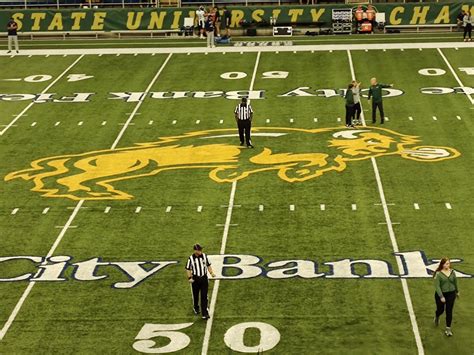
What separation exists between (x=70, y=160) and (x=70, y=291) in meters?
12.8

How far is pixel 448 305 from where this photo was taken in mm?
25734

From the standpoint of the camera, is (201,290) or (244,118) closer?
(201,290)

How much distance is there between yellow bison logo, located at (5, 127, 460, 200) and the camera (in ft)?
129

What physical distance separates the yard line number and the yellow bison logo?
10.8 meters

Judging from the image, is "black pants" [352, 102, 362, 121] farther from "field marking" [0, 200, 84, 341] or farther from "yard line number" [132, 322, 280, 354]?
"yard line number" [132, 322, 280, 354]

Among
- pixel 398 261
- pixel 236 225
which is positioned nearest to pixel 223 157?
pixel 236 225

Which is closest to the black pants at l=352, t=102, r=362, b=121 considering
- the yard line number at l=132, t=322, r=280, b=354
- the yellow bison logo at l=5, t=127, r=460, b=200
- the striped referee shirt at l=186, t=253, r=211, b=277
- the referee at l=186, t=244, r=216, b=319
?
the yellow bison logo at l=5, t=127, r=460, b=200

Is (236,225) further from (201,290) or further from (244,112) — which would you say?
(244,112)

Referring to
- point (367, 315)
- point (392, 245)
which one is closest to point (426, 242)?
point (392, 245)

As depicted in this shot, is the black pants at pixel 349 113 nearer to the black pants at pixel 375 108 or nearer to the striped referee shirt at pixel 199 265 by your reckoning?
the black pants at pixel 375 108

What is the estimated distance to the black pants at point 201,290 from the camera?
2684 cm

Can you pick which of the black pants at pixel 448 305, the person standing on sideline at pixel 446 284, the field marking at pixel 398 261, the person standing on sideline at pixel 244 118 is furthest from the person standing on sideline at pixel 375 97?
the person standing on sideline at pixel 446 284

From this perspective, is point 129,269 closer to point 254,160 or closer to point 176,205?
point 176,205

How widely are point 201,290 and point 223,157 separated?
15.0 metres
